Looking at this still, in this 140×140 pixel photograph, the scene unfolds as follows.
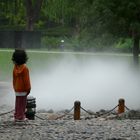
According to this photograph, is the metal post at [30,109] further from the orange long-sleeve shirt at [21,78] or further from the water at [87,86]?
the water at [87,86]

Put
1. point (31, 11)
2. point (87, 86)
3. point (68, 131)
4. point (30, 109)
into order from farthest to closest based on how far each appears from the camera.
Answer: point (31, 11) → point (87, 86) → point (30, 109) → point (68, 131)

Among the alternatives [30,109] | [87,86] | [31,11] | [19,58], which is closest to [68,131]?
[19,58]

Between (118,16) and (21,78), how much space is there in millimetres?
18382

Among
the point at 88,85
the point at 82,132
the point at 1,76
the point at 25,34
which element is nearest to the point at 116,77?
the point at 88,85

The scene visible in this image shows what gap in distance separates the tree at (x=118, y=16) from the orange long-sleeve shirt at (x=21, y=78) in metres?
17.1

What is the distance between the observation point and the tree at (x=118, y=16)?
2908 centimetres

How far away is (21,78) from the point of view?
11.8 metres

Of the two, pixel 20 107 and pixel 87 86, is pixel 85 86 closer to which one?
pixel 87 86

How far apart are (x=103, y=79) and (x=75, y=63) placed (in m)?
8.54

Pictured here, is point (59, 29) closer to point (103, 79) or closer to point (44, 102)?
point (103, 79)

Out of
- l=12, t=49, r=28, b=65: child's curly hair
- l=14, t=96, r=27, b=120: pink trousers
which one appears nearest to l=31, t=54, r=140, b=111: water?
l=14, t=96, r=27, b=120: pink trousers

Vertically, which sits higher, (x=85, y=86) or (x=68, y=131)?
(x=68, y=131)

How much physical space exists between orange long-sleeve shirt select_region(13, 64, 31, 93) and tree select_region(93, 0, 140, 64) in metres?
17.1

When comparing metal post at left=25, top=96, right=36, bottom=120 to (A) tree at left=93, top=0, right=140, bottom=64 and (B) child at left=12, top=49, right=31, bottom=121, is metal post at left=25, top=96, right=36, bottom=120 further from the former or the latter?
(A) tree at left=93, top=0, right=140, bottom=64
